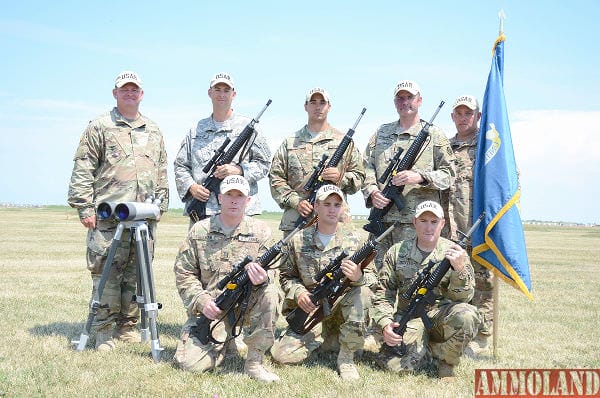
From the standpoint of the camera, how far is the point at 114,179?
7.05 metres

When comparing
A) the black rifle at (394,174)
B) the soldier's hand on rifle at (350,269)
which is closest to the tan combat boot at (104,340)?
the soldier's hand on rifle at (350,269)

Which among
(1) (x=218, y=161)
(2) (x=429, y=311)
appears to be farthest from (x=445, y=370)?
(1) (x=218, y=161)

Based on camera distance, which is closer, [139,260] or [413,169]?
[139,260]

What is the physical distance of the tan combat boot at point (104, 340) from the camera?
675cm

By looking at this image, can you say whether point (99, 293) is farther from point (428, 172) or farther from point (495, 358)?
point (495, 358)

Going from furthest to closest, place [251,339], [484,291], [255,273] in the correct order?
[484,291] < [251,339] < [255,273]

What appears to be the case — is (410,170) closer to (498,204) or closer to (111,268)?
(498,204)

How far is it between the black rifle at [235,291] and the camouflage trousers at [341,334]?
26.1 inches

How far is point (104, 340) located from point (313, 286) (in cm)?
258

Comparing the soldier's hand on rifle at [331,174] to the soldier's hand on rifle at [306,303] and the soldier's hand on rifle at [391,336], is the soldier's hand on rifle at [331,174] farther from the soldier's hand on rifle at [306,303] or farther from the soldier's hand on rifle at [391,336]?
the soldier's hand on rifle at [391,336]

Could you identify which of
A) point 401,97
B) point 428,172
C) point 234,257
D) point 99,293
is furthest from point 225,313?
point 401,97

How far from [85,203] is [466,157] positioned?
4.94 meters

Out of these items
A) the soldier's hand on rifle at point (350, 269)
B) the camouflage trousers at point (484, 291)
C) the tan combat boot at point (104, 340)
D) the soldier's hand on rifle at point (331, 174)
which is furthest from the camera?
the camouflage trousers at point (484, 291)

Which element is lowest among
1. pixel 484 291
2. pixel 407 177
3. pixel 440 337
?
pixel 440 337
